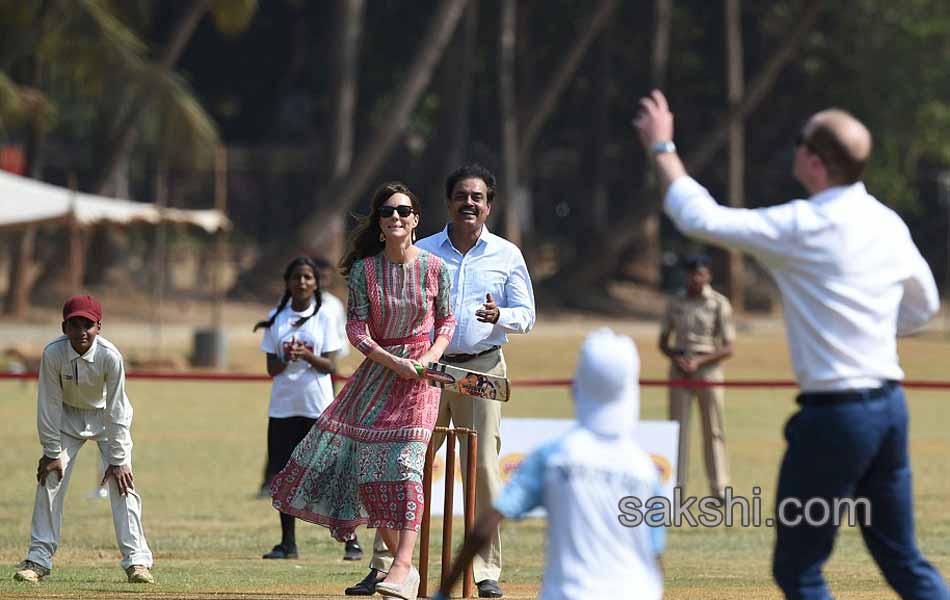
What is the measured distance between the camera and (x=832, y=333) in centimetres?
558

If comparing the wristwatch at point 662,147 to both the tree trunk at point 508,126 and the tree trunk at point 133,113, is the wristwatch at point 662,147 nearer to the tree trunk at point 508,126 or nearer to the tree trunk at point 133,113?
the tree trunk at point 133,113

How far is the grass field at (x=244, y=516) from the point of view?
29.7 ft

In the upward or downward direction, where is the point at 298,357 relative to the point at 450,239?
downward

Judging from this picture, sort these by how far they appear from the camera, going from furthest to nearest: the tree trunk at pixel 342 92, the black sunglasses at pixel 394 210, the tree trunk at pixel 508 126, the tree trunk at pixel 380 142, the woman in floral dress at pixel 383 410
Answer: the tree trunk at pixel 508 126, the tree trunk at pixel 342 92, the tree trunk at pixel 380 142, the black sunglasses at pixel 394 210, the woman in floral dress at pixel 383 410

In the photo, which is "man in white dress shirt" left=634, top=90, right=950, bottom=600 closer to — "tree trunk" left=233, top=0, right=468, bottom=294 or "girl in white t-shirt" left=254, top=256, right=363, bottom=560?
"girl in white t-shirt" left=254, top=256, right=363, bottom=560

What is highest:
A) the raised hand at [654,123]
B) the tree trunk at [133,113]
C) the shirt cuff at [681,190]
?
the tree trunk at [133,113]

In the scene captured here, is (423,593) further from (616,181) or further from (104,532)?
(616,181)

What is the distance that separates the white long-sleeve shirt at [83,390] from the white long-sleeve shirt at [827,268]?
3.92 m

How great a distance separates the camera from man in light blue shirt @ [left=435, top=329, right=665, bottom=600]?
4898 mm

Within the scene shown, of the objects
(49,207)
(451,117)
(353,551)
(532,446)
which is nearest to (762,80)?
(451,117)

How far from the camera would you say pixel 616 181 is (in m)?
53.6

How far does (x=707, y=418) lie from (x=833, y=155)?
9.66 metres

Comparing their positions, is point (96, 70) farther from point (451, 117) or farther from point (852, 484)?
point (852, 484)

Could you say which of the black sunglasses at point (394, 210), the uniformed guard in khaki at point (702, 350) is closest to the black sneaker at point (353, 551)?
the black sunglasses at point (394, 210)
